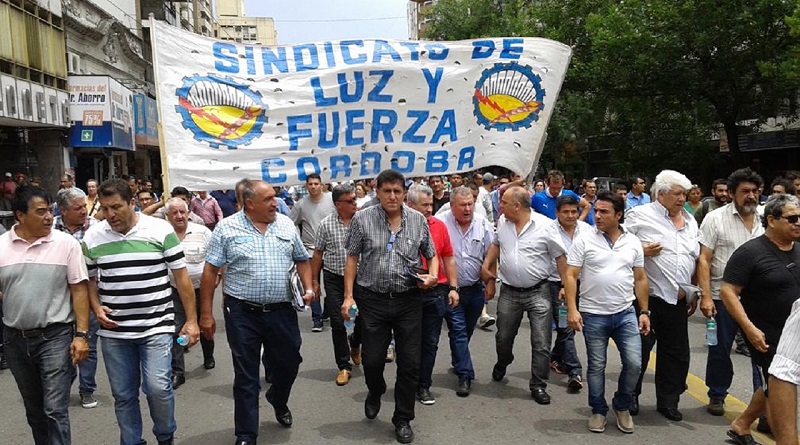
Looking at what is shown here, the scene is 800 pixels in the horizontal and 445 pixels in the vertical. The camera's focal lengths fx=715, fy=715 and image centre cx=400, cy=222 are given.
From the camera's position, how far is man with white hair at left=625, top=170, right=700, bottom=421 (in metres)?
5.18

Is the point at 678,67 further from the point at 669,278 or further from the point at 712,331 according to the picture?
the point at 712,331

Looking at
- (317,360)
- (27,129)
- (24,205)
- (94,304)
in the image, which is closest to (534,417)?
(317,360)

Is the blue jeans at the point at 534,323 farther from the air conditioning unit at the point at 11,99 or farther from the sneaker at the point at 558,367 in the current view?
the air conditioning unit at the point at 11,99

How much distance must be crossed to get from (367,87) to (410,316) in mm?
2474

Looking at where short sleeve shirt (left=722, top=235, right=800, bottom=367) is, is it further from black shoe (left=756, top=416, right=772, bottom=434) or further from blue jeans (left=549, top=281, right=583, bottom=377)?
blue jeans (left=549, top=281, right=583, bottom=377)

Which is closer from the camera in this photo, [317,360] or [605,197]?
[605,197]

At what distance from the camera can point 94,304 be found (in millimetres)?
4176

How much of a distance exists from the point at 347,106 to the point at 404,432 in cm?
302

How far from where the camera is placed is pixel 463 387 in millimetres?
5832

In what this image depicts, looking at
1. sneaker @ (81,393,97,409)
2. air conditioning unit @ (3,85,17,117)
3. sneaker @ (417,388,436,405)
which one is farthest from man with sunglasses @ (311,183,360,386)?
air conditioning unit @ (3,85,17,117)

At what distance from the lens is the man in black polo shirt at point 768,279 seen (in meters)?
4.22

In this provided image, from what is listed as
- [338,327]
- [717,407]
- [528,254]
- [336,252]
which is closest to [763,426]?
[717,407]

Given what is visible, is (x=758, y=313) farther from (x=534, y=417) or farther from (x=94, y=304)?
(x=94, y=304)

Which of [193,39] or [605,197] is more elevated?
[193,39]
